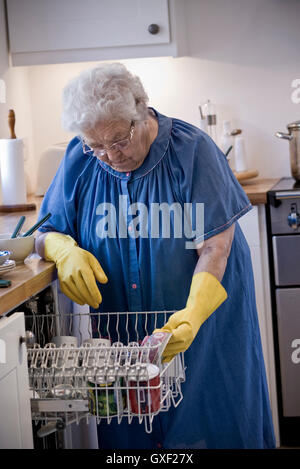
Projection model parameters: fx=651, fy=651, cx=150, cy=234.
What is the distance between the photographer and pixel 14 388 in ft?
3.63

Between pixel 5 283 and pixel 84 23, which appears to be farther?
pixel 84 23

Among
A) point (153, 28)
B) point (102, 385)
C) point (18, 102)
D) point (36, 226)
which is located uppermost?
point (153, 28)

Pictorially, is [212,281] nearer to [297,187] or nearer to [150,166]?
[150,166]

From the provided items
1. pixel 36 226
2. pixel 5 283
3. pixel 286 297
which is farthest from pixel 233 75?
pixel 5 283

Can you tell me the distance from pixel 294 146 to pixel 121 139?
117cm

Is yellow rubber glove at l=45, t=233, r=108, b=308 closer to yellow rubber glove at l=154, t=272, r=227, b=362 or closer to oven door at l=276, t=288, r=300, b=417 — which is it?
yellow rubber glove at l=154, t=272, r=227, b=362

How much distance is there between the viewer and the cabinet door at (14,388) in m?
1.07

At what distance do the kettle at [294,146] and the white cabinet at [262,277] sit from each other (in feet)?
1.04

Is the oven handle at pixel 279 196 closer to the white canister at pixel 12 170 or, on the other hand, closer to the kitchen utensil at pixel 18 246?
the white canister at pixel 12 170

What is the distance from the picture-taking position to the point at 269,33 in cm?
257

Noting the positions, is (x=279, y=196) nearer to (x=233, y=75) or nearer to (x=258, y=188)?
(x=258, y=188)

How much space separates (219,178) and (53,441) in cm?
84

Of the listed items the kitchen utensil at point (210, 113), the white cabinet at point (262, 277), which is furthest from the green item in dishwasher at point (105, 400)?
the kitchen utensil at point (210, 113)

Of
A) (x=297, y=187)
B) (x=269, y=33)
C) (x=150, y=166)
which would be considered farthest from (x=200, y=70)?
(x=150, y=166)
